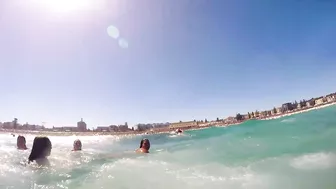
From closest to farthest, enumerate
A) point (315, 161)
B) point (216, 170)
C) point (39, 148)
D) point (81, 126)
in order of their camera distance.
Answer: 1. point (315, 161)
2. point (216, 170)
3. point (39, 148)
4. point (81, 126)

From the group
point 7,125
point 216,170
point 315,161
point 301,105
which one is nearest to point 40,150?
point 216,170

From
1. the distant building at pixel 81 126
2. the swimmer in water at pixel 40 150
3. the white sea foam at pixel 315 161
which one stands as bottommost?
the white sea foam at pixel 315 161

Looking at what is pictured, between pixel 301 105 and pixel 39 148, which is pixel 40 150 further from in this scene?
pixel 301 105

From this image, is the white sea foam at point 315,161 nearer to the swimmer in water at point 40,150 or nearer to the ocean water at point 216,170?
the ocean water at point 216,170

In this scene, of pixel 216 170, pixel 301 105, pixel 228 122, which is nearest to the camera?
pixel 216 170

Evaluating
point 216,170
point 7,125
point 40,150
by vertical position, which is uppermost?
point 7,125

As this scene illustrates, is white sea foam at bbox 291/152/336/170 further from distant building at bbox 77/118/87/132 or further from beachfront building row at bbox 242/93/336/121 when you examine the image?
distant building at bbox 77/118/87/132

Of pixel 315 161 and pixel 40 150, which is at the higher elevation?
pixel 40 150

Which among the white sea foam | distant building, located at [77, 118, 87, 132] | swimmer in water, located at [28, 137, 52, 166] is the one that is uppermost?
distant building, located at [77, 118, 87, 132]

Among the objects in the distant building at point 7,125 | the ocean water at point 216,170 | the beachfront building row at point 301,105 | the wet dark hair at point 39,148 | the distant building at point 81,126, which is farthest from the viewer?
the distant building at point 81,126

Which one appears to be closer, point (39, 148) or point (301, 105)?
point (39, 148)

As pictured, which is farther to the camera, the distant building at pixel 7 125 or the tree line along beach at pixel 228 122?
the distant building at pixel 7 125

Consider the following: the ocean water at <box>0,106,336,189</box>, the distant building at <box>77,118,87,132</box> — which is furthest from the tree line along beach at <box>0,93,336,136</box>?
the ocean water at <box>0,106,336,189</box>

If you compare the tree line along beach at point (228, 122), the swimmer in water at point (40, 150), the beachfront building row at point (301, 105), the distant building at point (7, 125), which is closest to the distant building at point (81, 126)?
the tree line along beach at point (228, 122)
